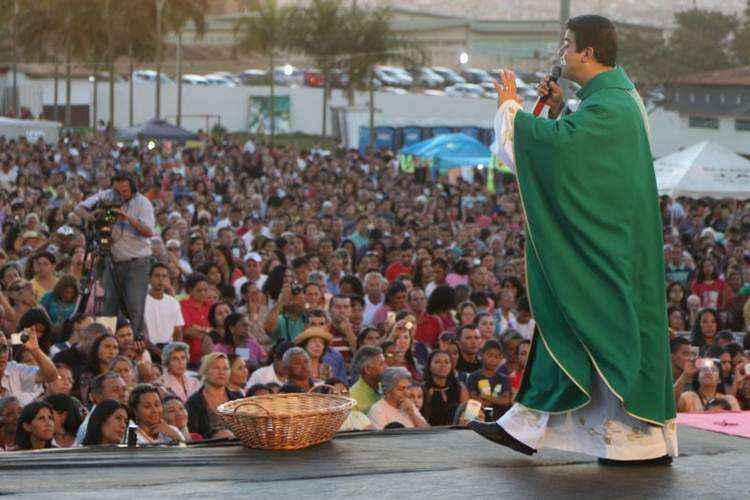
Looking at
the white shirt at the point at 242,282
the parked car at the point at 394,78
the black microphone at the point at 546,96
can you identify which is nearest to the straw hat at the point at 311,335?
the white shirt at the point at 242,282

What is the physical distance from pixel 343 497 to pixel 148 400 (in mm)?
2776

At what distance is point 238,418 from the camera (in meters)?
Result: 5.08

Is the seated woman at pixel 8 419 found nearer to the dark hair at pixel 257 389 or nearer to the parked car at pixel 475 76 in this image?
the dark hair at pixel 257 389

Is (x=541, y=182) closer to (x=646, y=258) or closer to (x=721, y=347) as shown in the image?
(x=646, y=258)

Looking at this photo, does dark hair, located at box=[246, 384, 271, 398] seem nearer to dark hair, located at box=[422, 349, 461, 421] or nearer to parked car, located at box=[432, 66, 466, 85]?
dark hair, located at box=[422, 349, 461, 421]

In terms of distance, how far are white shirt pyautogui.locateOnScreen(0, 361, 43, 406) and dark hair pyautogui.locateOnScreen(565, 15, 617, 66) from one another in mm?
4026

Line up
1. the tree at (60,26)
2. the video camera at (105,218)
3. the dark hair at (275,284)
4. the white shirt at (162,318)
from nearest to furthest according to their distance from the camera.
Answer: the video camera at (105,218) → the white shirt at (162,318) → the dark hair at (275,284) → the tree at (60,26)

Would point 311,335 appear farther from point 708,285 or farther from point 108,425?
point 708,285

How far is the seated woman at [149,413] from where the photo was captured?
6.93 meters

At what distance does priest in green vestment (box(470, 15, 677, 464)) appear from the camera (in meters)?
4.81

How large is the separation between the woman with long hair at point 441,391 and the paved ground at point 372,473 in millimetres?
3200

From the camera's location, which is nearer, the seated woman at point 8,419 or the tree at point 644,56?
the seated woman at point 8,419

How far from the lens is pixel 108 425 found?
661 cm

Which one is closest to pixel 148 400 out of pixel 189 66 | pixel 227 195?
pixel 227 195
